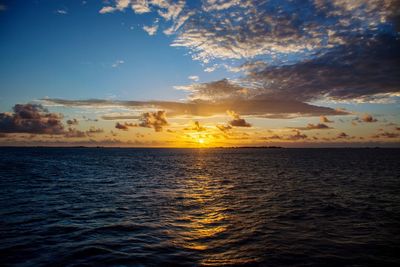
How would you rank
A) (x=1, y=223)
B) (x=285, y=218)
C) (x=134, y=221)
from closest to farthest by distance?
(x=1, y=223) < (x=134, y=221) < (x=285, y=218)

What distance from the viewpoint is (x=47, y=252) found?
14.1 metres

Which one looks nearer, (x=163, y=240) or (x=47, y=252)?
(x=47, y=252)

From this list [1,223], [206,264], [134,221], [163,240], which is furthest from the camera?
[134,221]

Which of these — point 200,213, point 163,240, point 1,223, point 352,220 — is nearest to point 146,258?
point 163,240

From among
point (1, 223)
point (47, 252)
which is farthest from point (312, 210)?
point (1, 223)

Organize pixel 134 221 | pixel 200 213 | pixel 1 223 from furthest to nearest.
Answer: pixel 200 213
pixel 134 221
pixel 1 223

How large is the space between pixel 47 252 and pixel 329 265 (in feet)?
45.3

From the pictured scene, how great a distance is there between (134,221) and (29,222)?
7.36m

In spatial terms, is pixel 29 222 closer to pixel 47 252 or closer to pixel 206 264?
pixel 47 252

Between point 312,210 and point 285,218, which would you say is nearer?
point 285,218

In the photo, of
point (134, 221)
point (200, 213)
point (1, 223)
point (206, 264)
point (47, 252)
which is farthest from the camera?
point (200, 213)

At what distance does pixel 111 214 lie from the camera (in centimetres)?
2262

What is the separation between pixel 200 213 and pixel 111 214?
24.1ft

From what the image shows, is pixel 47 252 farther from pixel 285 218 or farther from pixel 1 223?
pixel 285 218
